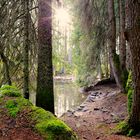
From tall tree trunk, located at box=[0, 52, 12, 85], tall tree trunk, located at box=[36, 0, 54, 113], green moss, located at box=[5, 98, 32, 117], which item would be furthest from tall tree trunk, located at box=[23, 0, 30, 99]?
green moss, located at box=[5, 98, 32, 117]

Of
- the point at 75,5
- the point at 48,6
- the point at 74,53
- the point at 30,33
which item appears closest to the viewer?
the point at 48,6

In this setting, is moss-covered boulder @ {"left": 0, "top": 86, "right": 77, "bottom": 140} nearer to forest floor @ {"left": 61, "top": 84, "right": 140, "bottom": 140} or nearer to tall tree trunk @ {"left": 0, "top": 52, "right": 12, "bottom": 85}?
forest floor @ {"left": 61, "top": 84, "right": 140, "bottom": 140}

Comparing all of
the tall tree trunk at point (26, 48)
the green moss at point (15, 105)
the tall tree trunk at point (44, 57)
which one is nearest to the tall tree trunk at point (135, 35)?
the green moss at point (15, 105)

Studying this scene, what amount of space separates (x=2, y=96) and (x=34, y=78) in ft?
13.1

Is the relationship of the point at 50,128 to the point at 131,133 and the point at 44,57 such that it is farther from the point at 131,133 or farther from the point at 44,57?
the point at 44,57

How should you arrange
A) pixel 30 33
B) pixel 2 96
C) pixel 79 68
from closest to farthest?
pixel 2 96 < pixel 30 33 < pixel 79 68

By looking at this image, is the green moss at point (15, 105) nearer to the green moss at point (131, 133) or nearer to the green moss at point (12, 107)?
the green moss at point (12, 107)

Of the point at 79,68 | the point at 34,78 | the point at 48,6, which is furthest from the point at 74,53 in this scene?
the point at 48,6

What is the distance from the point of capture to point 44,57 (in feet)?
27.9

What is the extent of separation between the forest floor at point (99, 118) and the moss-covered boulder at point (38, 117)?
1.98 meters

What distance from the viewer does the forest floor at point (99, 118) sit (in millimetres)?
7430

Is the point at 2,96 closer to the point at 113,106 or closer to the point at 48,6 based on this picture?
the point at 48,6

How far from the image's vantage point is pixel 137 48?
630 cm

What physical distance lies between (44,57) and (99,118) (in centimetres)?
299
